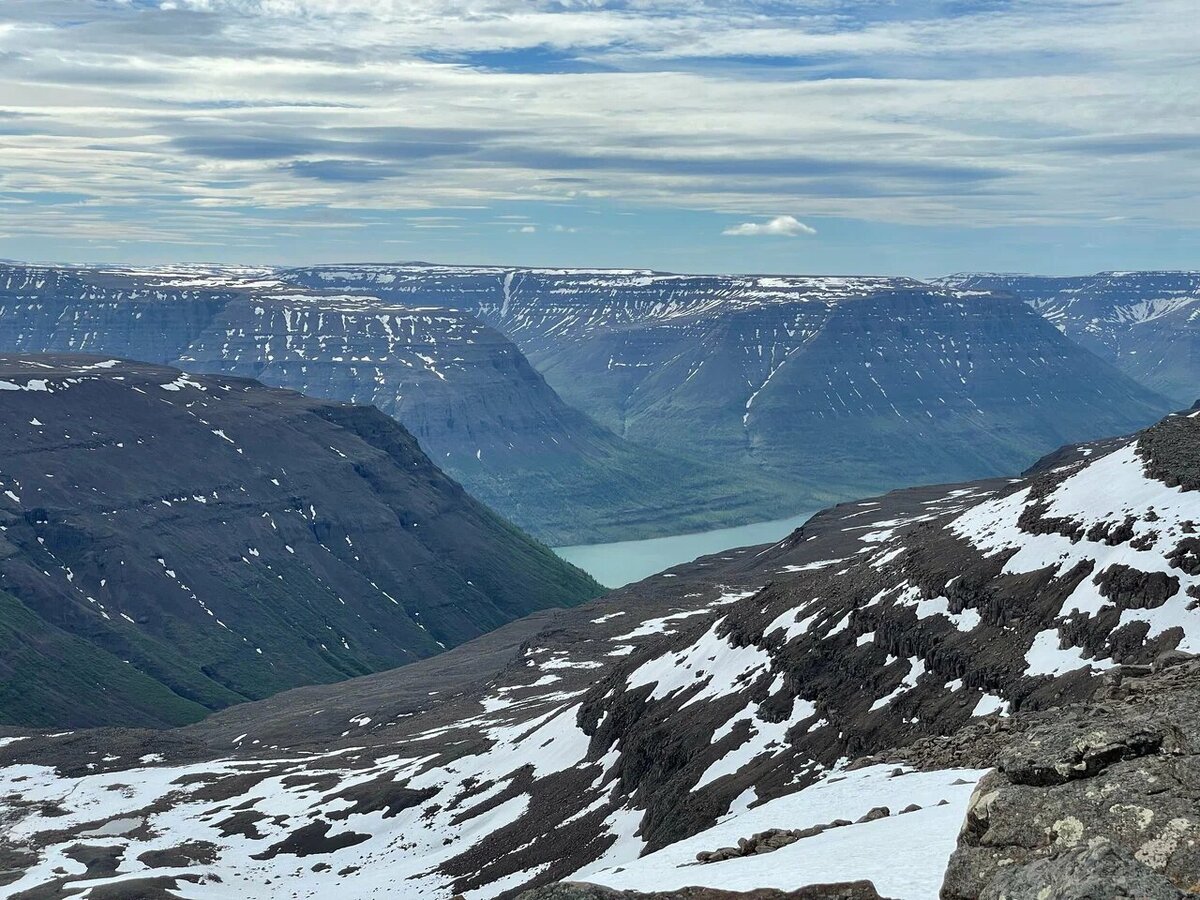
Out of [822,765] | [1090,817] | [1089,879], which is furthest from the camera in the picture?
[822,765]

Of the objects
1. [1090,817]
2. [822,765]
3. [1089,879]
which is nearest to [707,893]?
[1090,817]

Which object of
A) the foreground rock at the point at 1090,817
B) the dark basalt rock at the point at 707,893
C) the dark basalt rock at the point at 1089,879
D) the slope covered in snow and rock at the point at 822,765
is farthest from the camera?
the dark basalt rock at the point at 707,893

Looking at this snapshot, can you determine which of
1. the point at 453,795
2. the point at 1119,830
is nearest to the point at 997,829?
the point at 1119,830

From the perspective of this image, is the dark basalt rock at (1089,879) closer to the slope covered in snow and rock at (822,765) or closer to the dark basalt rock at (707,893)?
the slope covered in snow and rock at (822,765)

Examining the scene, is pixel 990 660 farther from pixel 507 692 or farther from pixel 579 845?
pixel 507 692

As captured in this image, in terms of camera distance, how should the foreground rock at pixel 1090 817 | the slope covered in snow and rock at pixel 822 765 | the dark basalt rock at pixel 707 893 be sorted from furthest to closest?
the dark basalt rock at pixel 707 893 → the slope covered in snow and rock at pixel 822 765 → the foreground rock at pixel 1090 817

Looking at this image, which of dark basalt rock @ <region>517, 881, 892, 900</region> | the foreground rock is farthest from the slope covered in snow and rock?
dark basalt rock @ <region>517, 881, 892, 900</region>

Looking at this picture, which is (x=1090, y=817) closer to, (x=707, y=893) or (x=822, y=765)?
(x=707, y=893)

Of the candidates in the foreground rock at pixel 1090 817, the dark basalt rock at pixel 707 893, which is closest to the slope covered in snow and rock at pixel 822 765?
the foreground rock at pixel 1090 817
